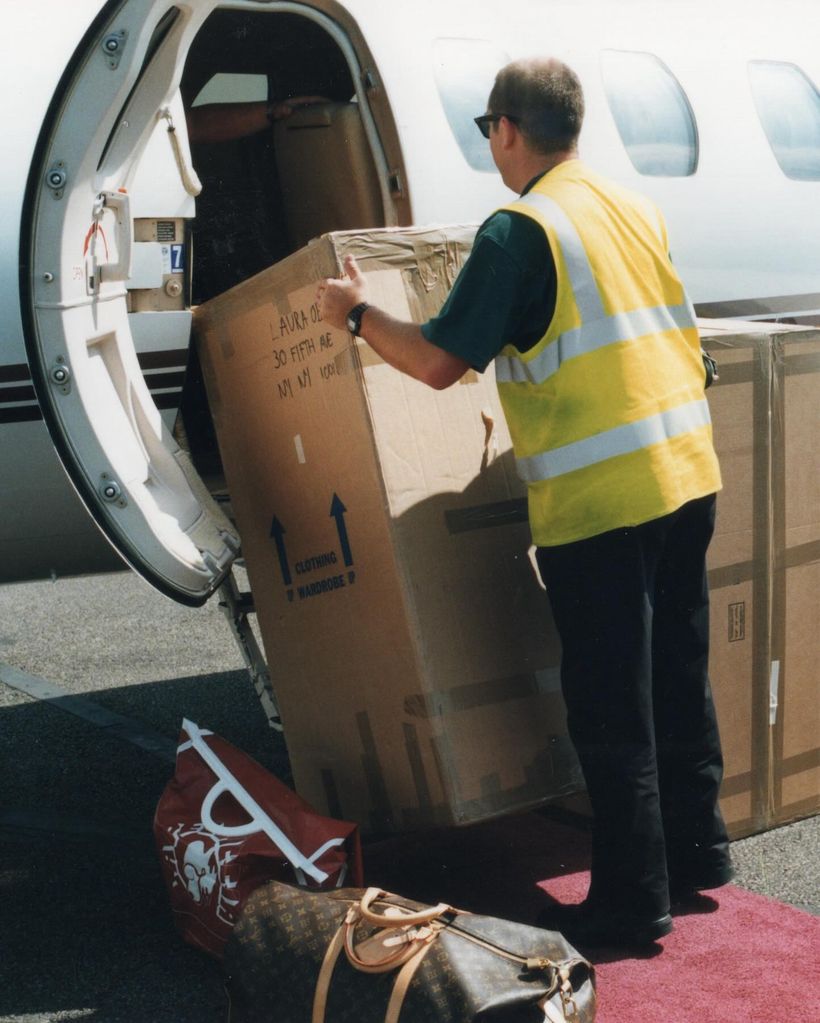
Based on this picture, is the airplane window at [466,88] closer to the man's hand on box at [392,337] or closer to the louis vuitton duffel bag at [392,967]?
the man's hand on box at [392,337]

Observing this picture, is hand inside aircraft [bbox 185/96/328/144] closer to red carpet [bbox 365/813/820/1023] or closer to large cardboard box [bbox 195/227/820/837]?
large cardboard box [bbox 195/227/820/837]

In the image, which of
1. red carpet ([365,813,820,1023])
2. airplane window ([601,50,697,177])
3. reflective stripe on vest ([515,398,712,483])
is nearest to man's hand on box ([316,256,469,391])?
reflective stripe on vest ([515,398,712,483])

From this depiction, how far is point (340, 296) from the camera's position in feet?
9.70

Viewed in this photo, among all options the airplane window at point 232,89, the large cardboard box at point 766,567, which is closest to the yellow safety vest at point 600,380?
the large cardboard box at point 766,567

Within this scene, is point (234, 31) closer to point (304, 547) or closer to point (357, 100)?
point (357, 100)

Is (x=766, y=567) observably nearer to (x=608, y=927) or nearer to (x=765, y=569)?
(x=765, y=569)

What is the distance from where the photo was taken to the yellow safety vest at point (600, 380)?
2865mm

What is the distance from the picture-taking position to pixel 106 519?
3.25 m

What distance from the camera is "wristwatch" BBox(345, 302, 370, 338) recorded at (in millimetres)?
2922

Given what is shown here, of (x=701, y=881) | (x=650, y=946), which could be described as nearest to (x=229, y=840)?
(x=650, y=946)

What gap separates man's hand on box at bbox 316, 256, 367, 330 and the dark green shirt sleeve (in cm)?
21

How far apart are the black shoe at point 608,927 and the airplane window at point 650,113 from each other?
2889mm

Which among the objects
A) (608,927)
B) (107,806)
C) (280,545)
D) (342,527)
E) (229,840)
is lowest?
(107,806)

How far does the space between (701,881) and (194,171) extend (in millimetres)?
2449
